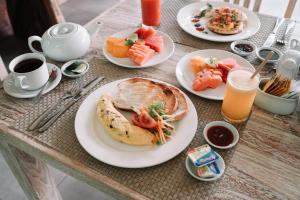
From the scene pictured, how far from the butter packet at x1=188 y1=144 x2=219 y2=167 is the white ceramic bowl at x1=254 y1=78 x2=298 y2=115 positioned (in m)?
0.25

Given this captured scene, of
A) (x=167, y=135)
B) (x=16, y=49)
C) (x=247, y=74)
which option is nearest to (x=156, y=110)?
(x=167, y=135)

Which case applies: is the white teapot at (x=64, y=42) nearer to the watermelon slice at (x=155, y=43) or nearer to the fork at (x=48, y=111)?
the fork at (x=48, y=111)

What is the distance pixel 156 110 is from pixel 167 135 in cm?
8

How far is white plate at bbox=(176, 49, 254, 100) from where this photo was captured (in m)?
1.01

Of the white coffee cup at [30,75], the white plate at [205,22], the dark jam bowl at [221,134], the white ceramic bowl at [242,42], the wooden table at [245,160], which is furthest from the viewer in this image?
the white plate at [205,22]

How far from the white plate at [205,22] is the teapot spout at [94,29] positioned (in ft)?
1.24

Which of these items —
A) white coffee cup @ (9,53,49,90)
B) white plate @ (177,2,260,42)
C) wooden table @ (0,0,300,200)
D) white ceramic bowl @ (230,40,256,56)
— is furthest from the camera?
white plate @ (177,2,260,42)

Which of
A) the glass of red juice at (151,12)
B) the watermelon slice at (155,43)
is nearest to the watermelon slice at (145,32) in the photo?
the watermelon slice at (155,43)

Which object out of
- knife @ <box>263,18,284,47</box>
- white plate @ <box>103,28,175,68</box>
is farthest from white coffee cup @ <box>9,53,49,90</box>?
knife @ <box>263,18,284,47</box>

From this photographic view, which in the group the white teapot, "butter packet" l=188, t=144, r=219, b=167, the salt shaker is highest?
the salt shaker

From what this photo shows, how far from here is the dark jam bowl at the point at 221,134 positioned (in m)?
0.84

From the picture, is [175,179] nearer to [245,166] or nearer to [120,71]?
[245,166]

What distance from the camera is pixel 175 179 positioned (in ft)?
2.49

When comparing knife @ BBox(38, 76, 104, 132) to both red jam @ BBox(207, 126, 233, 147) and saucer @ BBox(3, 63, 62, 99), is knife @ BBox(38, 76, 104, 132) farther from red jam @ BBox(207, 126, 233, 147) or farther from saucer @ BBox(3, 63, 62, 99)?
red jam @ BBox(207, 126, 233, 147)
